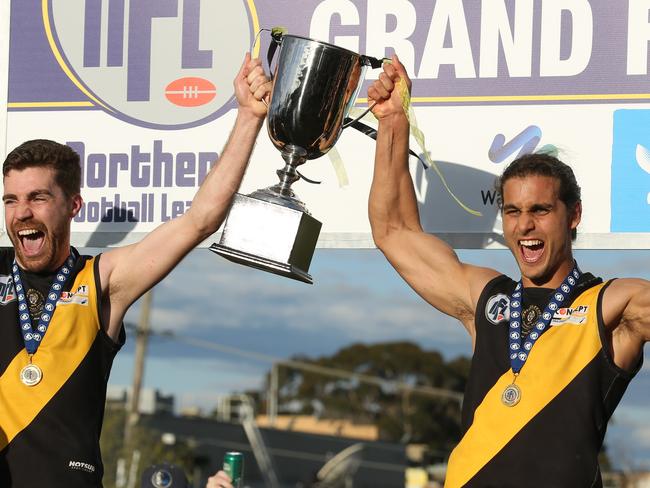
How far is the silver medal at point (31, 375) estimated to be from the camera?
4863mm

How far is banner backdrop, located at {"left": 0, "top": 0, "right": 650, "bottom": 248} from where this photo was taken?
17.6ft

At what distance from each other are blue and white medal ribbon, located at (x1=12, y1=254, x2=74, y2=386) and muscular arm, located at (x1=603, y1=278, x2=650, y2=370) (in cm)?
207

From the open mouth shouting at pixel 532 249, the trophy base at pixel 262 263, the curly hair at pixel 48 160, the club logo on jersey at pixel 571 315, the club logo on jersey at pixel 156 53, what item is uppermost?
the club logo on jersey at pixel 156 53

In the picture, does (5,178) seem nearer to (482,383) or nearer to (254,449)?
(482,383)

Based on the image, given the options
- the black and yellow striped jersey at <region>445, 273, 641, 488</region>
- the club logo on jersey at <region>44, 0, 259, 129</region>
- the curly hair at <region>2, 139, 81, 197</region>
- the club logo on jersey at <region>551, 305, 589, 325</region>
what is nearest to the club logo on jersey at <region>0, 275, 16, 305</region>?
the curly hair at <region>2, 139, 81, 197</region>

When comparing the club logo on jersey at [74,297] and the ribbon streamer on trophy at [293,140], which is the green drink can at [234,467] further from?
the club logo on jersey at [74,297]

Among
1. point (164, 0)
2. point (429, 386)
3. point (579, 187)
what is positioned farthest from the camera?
point (429, 386)

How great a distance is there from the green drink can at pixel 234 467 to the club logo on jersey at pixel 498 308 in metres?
1.11

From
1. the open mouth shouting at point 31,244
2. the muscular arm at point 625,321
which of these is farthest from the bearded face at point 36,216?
the muscular arm at point 625,321

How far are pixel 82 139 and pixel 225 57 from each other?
0.74 meters

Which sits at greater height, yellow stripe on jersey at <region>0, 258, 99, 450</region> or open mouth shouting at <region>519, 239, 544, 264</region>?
open mouth shouting at <region>519, 239, 544, 264</region>

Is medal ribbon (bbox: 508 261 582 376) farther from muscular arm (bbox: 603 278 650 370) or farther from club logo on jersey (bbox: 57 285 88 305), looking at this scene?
club logo on jersey (bbox: 57 285 88 305)

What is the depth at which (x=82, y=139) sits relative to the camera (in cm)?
580

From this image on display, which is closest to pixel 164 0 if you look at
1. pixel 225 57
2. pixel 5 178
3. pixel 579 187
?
pixel 225 57
